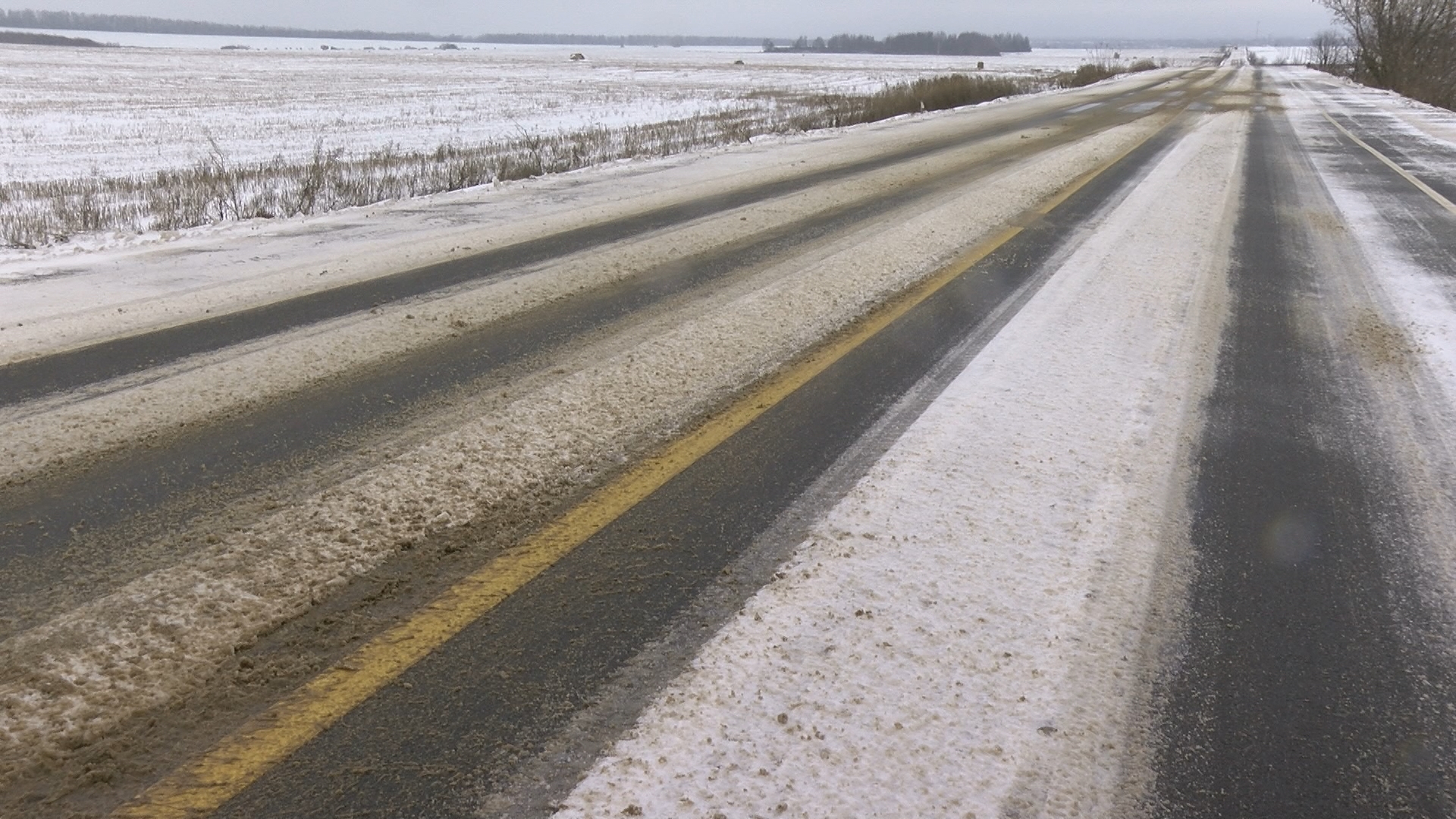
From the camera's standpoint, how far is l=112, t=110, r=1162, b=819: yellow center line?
1900 millimetres

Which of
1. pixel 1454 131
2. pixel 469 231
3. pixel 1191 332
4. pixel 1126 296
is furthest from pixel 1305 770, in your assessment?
pixel 1454 131

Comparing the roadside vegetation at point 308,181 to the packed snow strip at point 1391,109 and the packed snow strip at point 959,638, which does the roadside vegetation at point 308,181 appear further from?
the packed snow strip at point 1391,109

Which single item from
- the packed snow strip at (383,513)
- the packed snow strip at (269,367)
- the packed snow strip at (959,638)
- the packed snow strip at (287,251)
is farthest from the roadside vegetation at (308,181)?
the packed snow strip at (959,638)

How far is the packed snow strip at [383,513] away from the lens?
218 cm

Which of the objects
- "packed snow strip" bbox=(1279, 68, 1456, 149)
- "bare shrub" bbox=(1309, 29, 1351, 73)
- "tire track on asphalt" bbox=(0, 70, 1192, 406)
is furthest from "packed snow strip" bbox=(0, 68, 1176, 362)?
"bare shrub" bbox=(1309, 29, 1351, 73)

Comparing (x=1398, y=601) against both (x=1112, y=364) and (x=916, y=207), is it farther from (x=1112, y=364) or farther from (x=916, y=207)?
(x=916, y=207)

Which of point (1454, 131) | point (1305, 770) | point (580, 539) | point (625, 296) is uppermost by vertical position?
point (1454, 131)

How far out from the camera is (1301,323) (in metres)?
5.44

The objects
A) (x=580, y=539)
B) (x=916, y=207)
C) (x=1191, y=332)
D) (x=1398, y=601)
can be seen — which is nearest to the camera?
(x=1398, y=601)

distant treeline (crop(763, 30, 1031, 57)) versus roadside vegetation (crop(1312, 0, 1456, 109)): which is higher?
distant treeline (crop(763, 30, 1031, 57))

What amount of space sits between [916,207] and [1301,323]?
14.0 ft

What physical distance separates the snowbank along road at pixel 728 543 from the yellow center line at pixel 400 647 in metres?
0.01

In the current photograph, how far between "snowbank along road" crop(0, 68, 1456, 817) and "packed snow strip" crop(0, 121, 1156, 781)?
2 centimetres

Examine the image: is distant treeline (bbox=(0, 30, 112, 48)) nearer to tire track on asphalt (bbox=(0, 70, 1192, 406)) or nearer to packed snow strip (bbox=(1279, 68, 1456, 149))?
packed snow strip (bbox=(1279, 68, 1456, 149))
